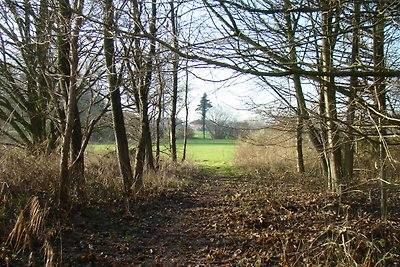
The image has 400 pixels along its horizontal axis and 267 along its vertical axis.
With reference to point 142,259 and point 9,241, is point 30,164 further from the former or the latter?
point 142,259

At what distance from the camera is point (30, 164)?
24.1 feet

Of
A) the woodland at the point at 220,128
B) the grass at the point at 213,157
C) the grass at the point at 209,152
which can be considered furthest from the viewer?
the grass at the point at 213,157

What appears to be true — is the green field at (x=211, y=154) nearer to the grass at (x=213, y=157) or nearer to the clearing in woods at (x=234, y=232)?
the grass at (x=213, y=157)

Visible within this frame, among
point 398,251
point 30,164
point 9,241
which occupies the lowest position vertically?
point 398,251

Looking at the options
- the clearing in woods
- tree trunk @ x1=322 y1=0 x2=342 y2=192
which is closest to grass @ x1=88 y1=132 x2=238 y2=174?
the clearing in woods

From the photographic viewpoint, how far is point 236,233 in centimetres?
608

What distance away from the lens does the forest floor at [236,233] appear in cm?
458

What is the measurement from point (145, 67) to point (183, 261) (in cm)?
258

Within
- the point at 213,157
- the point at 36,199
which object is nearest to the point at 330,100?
the point at 36,199

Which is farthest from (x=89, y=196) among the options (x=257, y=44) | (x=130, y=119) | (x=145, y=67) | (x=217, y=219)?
(x=130, y=119)

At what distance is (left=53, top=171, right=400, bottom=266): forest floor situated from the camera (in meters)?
4.58

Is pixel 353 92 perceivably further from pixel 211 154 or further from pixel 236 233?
pixel 211 154

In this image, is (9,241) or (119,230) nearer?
(9,241)

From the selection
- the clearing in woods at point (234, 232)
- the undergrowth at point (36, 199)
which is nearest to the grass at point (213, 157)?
the clearing in woods at point (234, 232)
